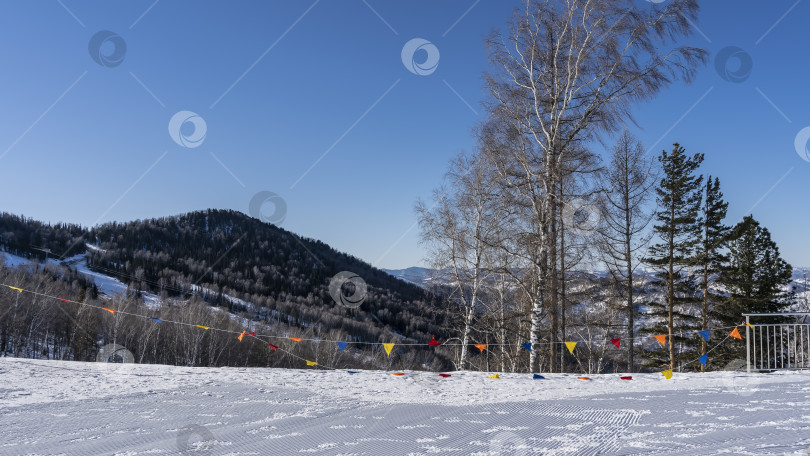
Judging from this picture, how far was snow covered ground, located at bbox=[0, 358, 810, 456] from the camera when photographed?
3.47m

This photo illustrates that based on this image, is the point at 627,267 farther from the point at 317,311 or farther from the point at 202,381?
the point at 317,311

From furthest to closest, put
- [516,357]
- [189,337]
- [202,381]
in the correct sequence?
[189,337] → [516,357] → [202,381]

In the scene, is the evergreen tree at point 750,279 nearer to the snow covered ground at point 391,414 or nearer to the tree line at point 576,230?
the tree line at point 576,230

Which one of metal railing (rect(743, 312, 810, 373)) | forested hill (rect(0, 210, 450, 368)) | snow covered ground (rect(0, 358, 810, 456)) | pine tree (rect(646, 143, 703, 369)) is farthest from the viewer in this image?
forested hill (rect(0, 210, 450, 368))

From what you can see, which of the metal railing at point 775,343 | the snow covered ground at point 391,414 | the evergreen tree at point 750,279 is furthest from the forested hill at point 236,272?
the snow covered ground at point 391,414

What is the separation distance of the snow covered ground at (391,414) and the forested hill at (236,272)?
7804cm

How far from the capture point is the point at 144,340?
4869 centimetres

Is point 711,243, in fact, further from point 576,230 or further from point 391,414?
point 391,414

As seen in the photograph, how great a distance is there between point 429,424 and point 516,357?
1271 cm

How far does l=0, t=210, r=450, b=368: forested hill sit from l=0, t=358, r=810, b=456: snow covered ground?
78.0m

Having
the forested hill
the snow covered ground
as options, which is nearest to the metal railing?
the snow covered ground

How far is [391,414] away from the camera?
182 inches

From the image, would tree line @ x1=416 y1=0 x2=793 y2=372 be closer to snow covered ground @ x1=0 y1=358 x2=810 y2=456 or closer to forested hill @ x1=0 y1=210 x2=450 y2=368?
snow covered ground @ x1=0 y1=358 x2=810 y2=456

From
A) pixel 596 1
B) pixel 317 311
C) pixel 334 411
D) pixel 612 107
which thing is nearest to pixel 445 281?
pixel 612 107
